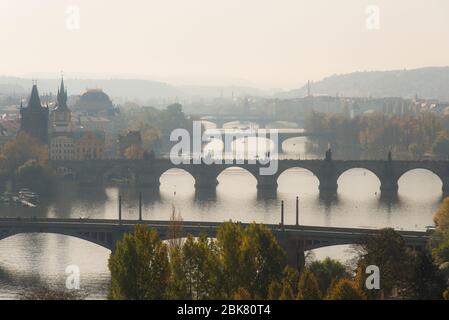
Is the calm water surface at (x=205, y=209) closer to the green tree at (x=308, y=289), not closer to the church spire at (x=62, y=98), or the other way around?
the green tree at (x=308, y=289)

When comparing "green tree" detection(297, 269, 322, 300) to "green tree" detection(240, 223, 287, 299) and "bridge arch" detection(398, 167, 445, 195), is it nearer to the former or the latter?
"green tree" detection(240, 223, 287, 299)

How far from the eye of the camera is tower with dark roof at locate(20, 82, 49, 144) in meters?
65.1

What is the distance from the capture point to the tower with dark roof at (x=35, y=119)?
214ft

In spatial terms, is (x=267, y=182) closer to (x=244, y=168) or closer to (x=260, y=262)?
(x=244, y=168)

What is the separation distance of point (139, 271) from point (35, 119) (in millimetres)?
42873

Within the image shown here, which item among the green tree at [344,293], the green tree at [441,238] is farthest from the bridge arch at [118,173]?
the green tree at [344,293]

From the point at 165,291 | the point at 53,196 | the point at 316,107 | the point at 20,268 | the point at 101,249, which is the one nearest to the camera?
the point at 165,291

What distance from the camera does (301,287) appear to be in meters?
21.6
